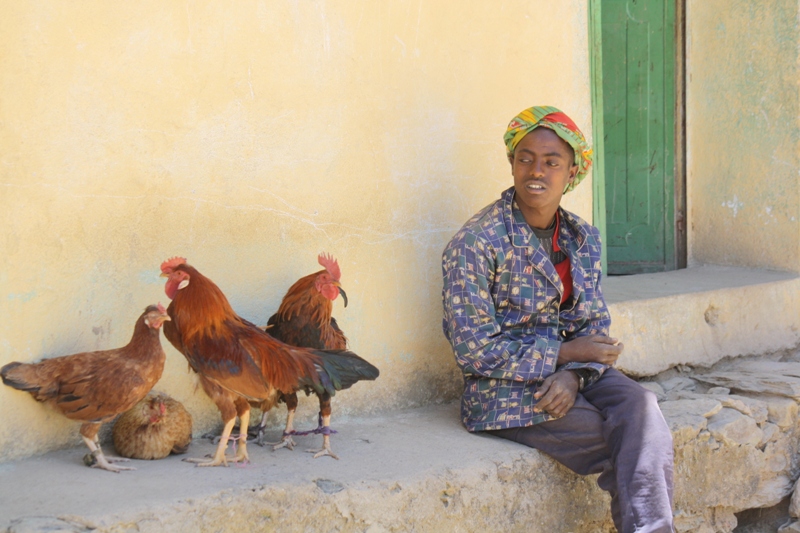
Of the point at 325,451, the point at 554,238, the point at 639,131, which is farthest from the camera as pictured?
the point at 639,131

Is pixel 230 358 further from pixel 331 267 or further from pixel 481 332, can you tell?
pixel 481 332

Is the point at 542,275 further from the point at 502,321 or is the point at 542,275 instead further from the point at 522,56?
the point at 522,56

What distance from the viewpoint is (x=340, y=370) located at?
2850 mm

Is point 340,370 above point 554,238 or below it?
below

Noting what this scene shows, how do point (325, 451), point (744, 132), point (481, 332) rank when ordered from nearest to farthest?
point (325, 451)
point (481, 332)
point (744, 132)

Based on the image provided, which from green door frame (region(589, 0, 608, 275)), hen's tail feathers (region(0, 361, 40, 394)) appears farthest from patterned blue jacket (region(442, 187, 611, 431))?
hen's tail feathers (region(0, 361, 40, 394))

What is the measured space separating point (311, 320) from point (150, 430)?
27.5 inches

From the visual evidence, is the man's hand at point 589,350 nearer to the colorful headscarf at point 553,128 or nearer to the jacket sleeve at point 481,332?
the jacket sleeve at point 481,332

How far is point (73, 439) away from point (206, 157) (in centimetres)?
115

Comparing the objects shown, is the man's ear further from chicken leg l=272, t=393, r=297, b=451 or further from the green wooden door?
the green wooden door

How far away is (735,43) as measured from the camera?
17.0 ft

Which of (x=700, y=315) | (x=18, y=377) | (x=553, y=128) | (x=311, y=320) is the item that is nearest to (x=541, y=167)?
(x=553, y=128)

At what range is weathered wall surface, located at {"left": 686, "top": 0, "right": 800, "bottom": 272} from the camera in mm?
5000

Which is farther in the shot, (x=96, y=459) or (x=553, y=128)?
(x=553, y=128)
